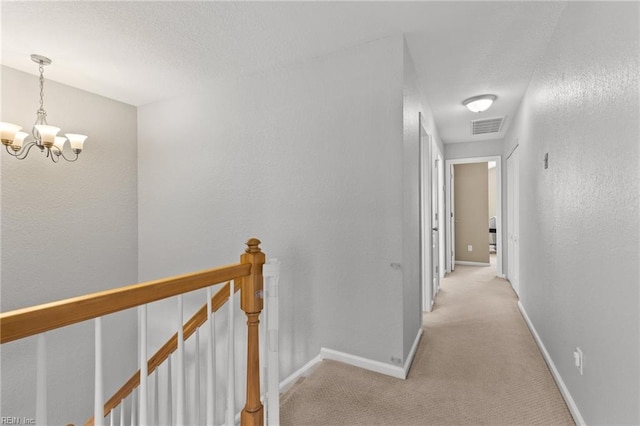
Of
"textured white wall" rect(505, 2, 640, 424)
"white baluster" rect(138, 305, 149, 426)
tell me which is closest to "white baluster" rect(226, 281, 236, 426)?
"white baluster" rect(138, 305, 149, 426)

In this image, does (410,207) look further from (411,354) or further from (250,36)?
(250,36)

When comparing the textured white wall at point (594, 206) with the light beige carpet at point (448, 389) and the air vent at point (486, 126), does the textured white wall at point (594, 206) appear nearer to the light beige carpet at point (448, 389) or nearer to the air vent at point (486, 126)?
the light beige carpet at point (448, 389)

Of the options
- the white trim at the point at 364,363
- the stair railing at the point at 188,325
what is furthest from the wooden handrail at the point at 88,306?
the white trim at the point at 364,363

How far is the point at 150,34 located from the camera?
7.61 feet

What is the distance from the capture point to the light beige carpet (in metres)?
1.80

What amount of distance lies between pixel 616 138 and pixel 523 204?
7.40 ft

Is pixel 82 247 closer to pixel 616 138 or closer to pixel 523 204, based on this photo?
pixel 616 138

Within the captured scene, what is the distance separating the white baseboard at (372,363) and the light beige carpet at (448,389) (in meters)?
0.04

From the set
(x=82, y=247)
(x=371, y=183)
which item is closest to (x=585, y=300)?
(x=371, y=183)

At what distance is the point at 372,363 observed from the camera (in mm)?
2314

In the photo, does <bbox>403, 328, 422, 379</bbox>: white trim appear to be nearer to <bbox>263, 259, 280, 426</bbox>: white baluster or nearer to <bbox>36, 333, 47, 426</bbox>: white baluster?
<bbox>263, 259, 280, 426</bbox>: white baluster

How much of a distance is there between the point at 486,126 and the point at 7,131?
521 centimetres

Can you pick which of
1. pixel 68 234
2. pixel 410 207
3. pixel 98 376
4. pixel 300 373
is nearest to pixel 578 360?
pixel 410 207

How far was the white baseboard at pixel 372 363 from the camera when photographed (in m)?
2.22
